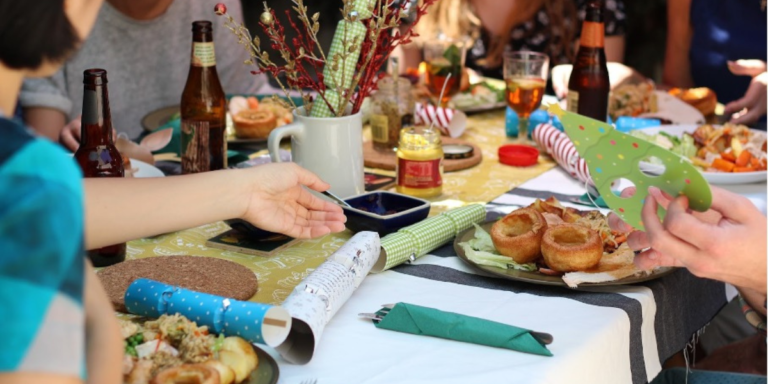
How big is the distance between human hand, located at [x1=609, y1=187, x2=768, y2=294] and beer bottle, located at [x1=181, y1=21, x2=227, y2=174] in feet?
3.38

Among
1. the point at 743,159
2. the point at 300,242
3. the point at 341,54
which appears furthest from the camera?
the point at 743,159

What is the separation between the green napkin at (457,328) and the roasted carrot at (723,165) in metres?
1.03

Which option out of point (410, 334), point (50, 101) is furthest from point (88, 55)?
point (410, 334)

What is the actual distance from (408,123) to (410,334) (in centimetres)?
114

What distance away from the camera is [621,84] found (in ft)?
9.13

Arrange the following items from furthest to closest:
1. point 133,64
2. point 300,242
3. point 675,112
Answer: point 133,64 → point 675,112 → point 300,242

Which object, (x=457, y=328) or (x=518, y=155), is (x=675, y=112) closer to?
(x=518, y=155)

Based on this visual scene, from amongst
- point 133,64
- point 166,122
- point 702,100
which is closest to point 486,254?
point 166,122

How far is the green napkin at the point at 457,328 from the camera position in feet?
3.72

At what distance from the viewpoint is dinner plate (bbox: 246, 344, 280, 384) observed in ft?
3.30

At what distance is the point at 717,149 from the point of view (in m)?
2.08

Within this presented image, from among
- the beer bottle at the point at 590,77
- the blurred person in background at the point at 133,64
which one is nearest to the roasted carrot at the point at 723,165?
the beer bottle at the point at 590,77

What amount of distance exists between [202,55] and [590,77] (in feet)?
3.30

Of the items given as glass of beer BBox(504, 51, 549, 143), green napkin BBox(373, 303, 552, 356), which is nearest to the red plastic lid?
glass of beer BBox(504, 51, 549, 143)
